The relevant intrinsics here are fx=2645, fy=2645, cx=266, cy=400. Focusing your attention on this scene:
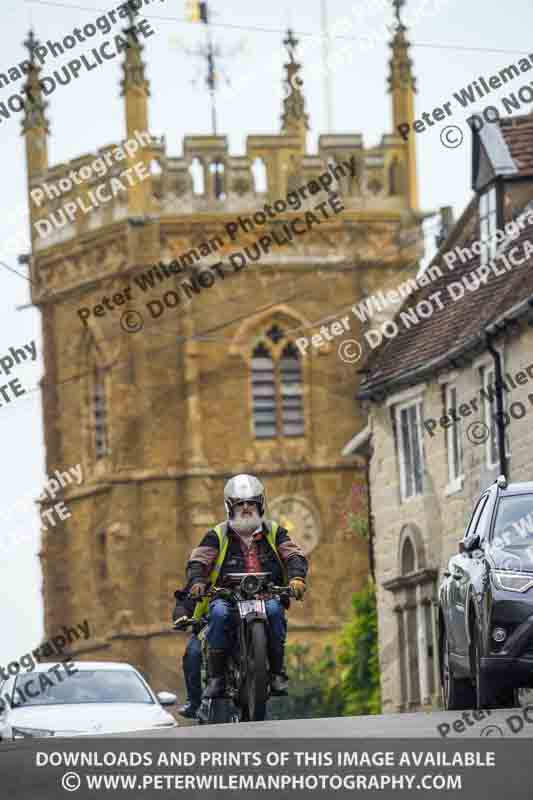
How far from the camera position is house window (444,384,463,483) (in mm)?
37250

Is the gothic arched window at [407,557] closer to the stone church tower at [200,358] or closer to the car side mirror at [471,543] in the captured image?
the car side mirror at [471,543]

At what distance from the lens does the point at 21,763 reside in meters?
11.5

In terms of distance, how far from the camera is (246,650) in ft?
55.5

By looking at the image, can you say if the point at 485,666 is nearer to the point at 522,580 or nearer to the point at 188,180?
the point at 522,580

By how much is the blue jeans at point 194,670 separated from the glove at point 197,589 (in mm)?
1671

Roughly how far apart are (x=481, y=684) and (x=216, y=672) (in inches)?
68.4

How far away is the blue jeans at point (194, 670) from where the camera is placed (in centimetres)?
1916

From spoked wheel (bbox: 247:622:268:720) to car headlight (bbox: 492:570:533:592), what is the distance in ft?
5.18

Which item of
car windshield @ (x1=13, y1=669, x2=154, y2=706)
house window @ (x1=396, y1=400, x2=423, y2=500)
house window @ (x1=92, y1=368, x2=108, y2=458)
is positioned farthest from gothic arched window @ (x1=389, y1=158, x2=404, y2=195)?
car windshield @ (x1=13, y1=669, x2=154, y2=706)

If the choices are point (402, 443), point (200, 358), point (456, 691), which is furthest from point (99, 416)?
point (456, 691)

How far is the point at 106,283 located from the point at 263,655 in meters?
57.4

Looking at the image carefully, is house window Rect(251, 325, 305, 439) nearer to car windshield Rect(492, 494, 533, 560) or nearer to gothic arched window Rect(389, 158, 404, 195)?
gothic arched window Rect(389, 158, 404, 195)

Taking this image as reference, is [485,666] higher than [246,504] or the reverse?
the reverse

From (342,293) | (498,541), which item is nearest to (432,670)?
(498,541)
